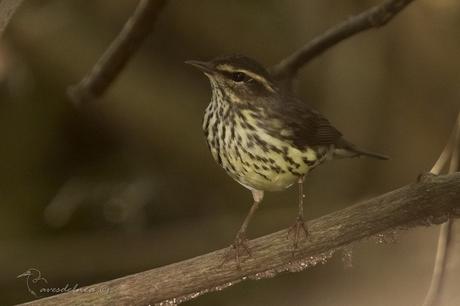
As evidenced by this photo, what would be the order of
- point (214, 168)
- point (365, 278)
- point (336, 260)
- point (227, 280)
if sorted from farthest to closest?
point (214, 168) < point (336, 260) < point (365, 278) < point (227, 280)

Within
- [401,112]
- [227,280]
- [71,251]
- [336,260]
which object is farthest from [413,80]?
[227,280]

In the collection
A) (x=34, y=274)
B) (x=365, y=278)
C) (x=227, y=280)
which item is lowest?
(x=34, y=274)

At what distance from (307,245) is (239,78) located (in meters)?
0.79

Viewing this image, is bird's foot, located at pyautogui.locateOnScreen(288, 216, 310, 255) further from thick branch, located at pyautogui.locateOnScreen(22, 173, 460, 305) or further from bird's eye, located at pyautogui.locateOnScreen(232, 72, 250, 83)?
bird's eye, located at pyautogui.locateOnScreen(232, 72, 250, 83)

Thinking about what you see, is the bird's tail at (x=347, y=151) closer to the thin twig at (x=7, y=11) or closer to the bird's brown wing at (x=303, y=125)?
the bird's brown wing at (x=303, y=125)

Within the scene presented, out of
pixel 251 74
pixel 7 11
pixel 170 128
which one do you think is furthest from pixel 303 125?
pixel 170 128

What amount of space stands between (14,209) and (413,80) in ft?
8.20

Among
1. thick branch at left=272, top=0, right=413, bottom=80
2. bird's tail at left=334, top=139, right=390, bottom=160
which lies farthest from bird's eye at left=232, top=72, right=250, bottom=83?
bird's tail at left=334, top=139, right=390, bottom=160

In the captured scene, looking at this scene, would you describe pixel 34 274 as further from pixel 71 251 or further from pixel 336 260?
pixel 336 260

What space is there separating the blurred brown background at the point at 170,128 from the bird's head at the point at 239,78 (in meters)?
1.62

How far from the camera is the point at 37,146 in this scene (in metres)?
5.83

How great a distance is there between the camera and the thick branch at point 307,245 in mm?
A: 3330

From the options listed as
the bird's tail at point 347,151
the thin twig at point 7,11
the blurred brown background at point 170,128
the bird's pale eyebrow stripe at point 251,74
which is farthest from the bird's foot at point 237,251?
the blurred brown background at point 170,128

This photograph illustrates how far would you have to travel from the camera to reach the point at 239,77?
3.85 metres
